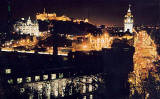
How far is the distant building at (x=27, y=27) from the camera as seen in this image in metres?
21.3

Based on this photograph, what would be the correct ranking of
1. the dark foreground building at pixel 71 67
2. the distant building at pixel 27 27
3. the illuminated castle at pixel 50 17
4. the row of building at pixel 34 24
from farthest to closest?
the distant building at pixel 27 27 → the row of building at pixel 34 24 → the illuminated castle at pixel 50 17 → the dark foreground building at pixel 71 67

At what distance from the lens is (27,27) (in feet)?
73.9

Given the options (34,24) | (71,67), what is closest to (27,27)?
(34,24)

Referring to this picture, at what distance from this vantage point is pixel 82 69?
44.5 feet

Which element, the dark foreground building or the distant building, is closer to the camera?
the dark foreground building

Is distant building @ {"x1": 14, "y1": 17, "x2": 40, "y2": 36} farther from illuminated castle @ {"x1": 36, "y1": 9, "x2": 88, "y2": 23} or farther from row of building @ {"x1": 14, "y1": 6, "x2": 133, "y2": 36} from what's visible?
illuminated castle @ {"x1": 36, "y1": 9, "x2": 88, "y2": 23}

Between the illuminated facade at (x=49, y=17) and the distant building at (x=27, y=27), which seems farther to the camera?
the distant building at (x=27, y=27)

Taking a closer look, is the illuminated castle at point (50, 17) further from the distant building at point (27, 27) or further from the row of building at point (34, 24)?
the distant building at point (27, 27)

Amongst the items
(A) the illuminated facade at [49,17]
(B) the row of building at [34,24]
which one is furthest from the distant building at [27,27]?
(A) the illuminated facade at [49,17]

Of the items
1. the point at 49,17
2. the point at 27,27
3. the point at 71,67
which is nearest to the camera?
the point at 71,67

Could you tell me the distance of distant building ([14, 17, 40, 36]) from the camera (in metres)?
21.3

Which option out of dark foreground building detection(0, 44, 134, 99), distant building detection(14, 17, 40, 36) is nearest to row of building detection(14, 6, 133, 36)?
distant building detection(14, 17, 40, 36)

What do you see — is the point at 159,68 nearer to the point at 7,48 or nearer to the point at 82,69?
the point at 82,69

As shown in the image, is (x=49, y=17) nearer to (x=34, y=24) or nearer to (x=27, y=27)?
(x=34, y=24)
